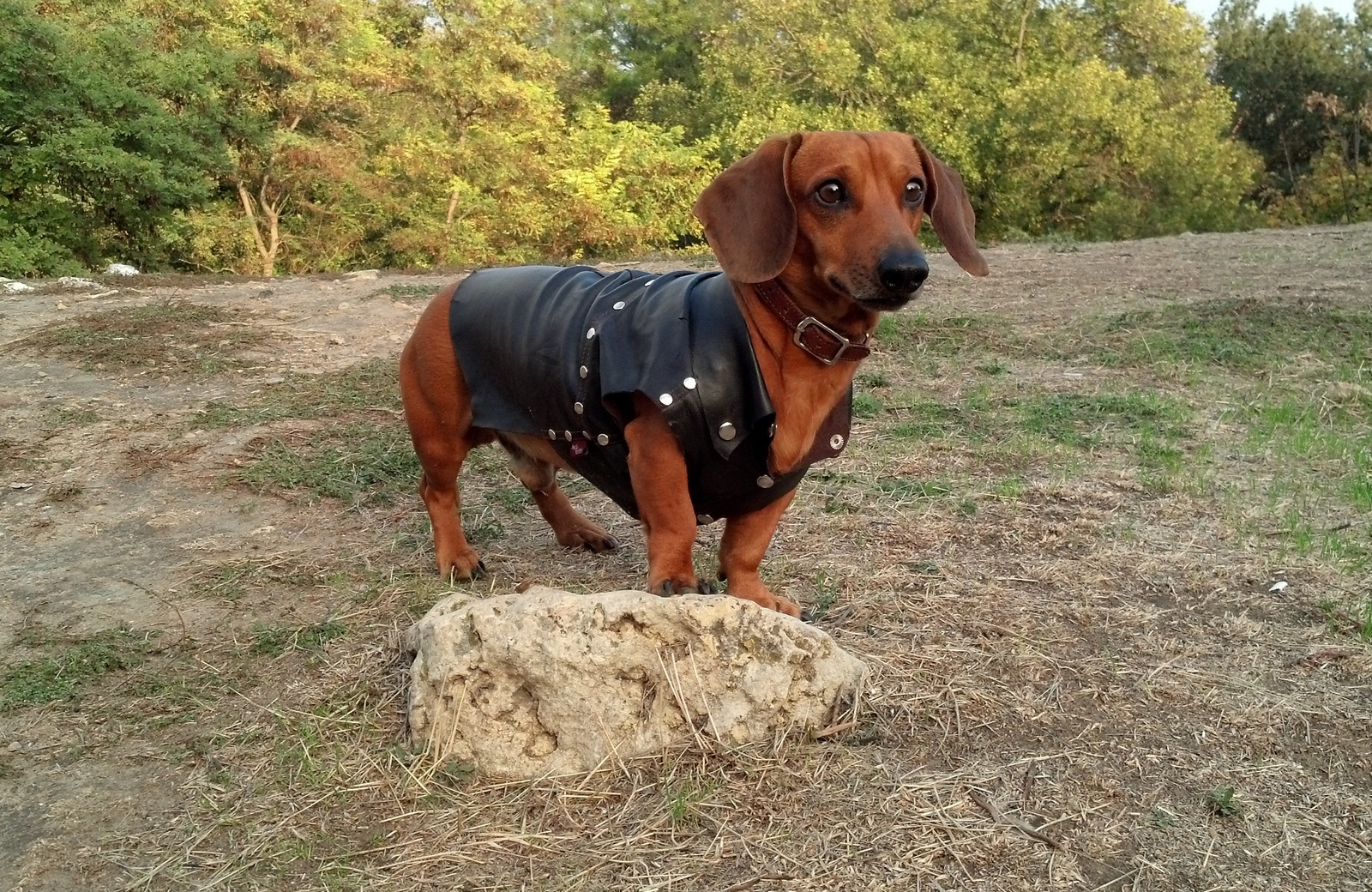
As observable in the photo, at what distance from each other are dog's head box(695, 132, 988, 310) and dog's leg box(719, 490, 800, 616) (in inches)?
31.0

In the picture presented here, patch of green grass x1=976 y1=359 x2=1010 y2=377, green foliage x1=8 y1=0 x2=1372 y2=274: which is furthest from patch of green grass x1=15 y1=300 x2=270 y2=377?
green foliage x1=8 y1=0 x2=1372 y2=274

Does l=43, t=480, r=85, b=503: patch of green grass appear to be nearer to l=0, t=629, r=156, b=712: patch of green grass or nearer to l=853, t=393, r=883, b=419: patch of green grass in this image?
l=0, t=629, r=156, b=712: patch of green grass

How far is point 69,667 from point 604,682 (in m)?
1.75

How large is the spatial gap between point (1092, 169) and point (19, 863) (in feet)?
86.9

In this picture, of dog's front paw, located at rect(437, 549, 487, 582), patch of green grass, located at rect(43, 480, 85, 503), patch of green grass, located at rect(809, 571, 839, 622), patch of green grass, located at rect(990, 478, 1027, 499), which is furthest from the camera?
patch of green grass, located at rect(43, 480, 85, 503)

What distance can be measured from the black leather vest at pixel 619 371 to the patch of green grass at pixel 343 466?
1.47 meters

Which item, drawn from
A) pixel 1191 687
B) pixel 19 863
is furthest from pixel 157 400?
pixel 1191 687

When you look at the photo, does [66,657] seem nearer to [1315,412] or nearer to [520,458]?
[520,458]

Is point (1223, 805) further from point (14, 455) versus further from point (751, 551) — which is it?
point (14, 455)

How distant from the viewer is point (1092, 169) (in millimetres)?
25328

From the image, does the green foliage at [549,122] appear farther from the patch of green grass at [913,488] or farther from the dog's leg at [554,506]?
the patch of green grass at [913,488]

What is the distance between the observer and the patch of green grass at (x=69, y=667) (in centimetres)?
313

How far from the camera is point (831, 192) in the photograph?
121 inches

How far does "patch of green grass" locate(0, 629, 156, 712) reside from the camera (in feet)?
10.3
